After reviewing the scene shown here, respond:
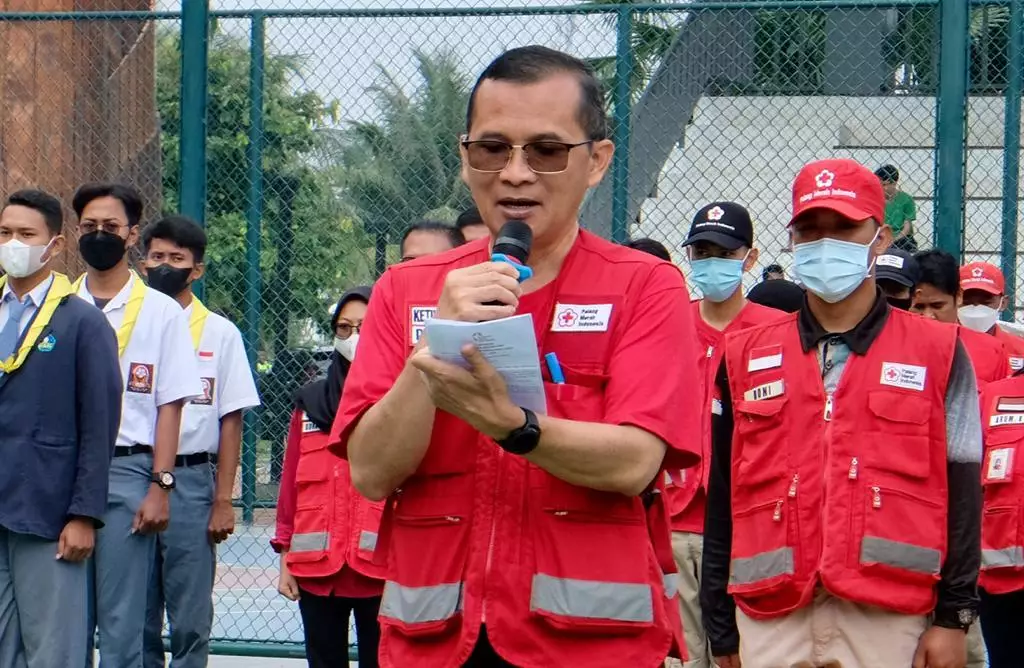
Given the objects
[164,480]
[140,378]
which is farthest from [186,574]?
[140,378]

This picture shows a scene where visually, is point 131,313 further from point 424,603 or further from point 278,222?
point 424,603

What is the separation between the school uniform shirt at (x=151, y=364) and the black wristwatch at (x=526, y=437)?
446 cm

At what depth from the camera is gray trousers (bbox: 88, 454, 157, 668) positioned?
21.7 ft

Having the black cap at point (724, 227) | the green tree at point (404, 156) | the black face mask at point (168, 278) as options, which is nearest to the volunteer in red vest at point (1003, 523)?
the black cap at point (724, 227)

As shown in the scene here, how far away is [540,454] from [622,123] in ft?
16.7

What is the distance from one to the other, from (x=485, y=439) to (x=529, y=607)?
30cm

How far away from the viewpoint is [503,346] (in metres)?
2.53

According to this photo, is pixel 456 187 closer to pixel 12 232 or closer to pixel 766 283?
pixel 766 283

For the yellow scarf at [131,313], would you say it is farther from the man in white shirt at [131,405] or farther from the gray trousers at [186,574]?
the gray trousers at [186,574]

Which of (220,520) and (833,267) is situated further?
(220,520)

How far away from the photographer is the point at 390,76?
318 inches

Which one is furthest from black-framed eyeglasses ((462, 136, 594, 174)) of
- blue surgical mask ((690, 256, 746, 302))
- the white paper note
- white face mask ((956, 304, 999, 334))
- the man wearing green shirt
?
the man wearing green shirt

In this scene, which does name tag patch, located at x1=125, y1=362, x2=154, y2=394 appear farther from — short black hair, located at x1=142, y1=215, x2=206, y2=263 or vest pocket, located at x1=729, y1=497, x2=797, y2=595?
vest pocket, located at x1=729, y1=497, x2=797, y2=595

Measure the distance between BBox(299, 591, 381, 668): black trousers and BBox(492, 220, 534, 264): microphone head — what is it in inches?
147
